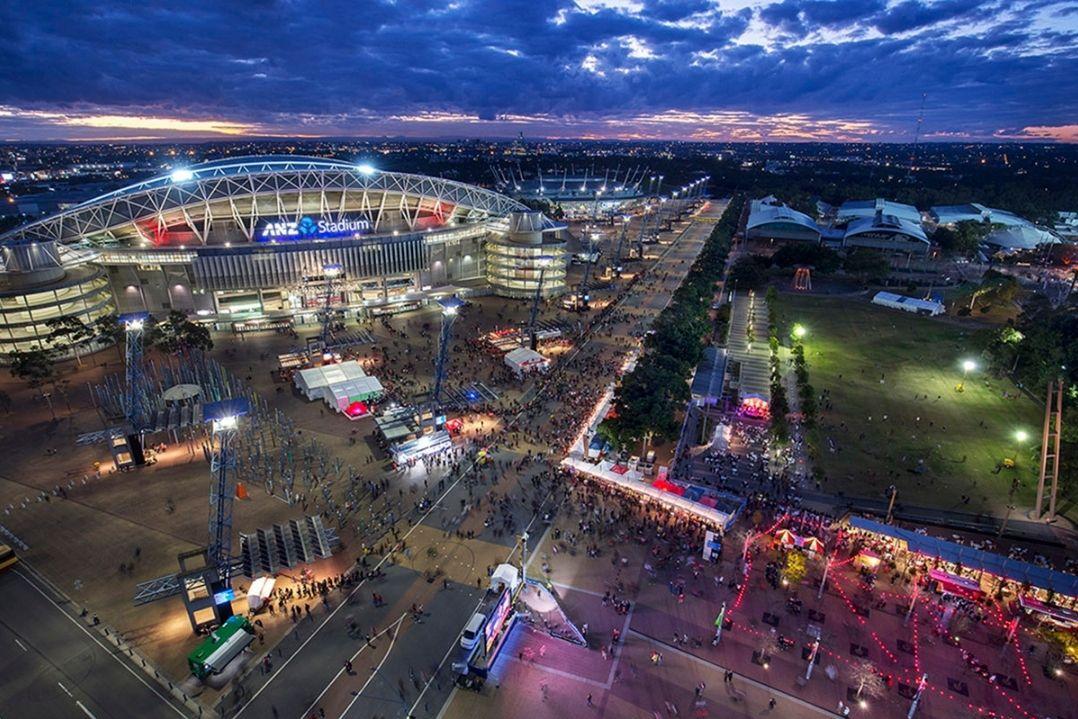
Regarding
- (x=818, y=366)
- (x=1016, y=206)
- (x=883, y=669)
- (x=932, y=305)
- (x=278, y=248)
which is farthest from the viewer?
(x=1016, y=206)

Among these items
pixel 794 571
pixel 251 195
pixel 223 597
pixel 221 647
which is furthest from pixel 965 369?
pixel 251 195

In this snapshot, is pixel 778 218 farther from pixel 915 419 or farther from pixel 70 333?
pixel 70 333

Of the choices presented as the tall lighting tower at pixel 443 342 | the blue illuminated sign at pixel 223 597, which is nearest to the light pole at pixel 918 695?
the blue illuminated sign at pixel 223 597

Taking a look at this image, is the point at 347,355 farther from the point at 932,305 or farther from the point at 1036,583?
the point at 932,305

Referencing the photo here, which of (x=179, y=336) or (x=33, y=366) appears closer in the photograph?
(x=33, y=366)

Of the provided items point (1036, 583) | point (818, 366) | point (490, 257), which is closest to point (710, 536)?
point (1036, 583)

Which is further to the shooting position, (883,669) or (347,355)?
(347,355)
